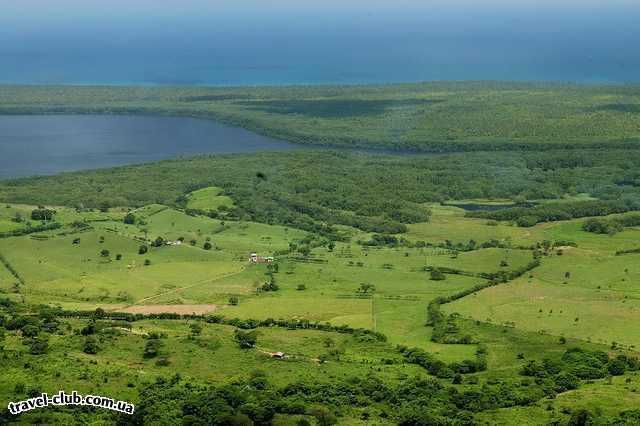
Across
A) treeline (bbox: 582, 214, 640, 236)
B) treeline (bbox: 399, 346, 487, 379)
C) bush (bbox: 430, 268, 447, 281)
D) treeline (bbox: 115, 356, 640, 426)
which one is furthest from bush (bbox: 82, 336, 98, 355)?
treeline (bbox: 582, 214, 640, 236)

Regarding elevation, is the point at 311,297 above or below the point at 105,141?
below

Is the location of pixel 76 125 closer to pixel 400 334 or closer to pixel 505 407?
pixel 400 334

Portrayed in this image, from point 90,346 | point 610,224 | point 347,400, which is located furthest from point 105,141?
point 347,400

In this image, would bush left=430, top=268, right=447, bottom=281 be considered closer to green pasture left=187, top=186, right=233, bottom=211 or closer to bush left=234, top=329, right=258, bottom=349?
bush left=234, top=329, right=258, bottom=349

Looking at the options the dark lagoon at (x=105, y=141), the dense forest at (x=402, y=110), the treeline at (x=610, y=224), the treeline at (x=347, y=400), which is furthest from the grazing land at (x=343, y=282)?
the dark lagoon at (x=105, y=141)

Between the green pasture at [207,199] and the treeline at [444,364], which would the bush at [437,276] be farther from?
the green pasture at [207,199]

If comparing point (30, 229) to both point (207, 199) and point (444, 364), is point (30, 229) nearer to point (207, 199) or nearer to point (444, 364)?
point (207, 199)
